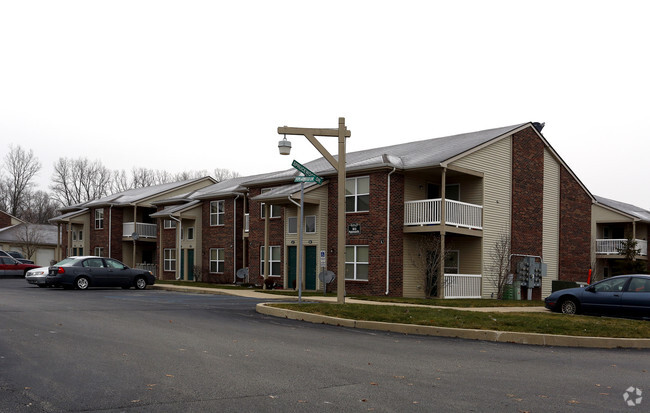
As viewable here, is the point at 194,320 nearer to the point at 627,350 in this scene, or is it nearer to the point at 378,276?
the point at 627,350

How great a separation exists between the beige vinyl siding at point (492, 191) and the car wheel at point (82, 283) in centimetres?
1615

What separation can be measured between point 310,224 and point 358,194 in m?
3.07

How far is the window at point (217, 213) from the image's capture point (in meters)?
39.0

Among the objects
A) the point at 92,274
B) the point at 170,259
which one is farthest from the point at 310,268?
the point at 170,259

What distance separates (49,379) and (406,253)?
21.2 m

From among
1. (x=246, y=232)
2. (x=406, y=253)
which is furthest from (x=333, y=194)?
(x=246, y=232)

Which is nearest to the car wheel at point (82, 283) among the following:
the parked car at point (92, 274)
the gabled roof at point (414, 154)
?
the parked car at point (92, 274)

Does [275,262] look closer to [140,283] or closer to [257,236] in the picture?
[257,236]

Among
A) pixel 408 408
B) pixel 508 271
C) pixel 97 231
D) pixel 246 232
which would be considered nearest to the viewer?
pixel 408 408

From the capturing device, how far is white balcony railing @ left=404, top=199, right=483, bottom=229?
1046 inches

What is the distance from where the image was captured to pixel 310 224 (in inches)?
1184

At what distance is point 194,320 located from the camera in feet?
48.5

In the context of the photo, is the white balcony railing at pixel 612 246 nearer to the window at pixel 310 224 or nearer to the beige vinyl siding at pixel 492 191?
the beige vinyl siding at pixel 492 191

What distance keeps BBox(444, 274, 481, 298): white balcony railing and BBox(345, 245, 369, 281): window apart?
3.53m
